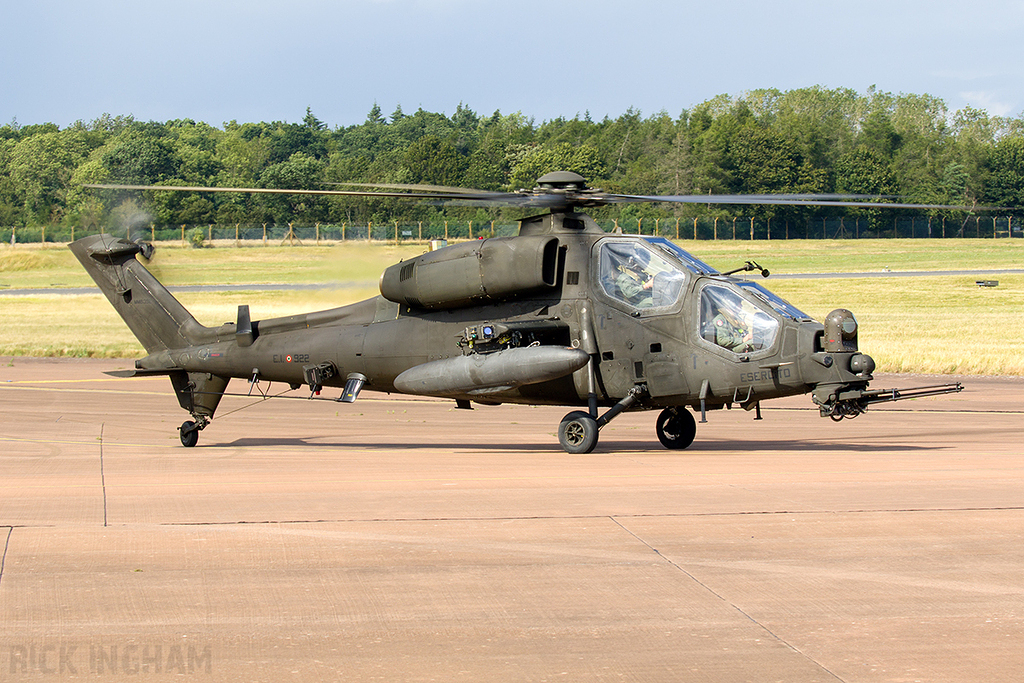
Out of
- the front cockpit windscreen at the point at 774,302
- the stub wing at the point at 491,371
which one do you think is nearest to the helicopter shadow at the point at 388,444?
the stub wing at the point at 491,371

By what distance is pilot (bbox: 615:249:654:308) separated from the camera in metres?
14.0

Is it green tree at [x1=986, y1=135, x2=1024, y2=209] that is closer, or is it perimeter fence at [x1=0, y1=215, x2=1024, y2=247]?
perimeter fence at [x1=0, y1=215, x2=1024, y2=247]

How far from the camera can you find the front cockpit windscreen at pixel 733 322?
13266 millimetres

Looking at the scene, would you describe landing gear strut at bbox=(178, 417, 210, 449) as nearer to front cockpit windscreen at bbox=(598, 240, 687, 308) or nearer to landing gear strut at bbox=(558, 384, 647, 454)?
landing gear strut at bbox=(558, 384, 647, 454)

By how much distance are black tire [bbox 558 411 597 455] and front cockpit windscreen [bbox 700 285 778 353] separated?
6.23 feet

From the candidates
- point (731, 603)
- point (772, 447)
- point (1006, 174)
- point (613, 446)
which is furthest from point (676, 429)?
point (1006, 174)

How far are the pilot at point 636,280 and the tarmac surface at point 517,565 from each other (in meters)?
2.06

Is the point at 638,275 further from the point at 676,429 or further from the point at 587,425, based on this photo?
the point at 676,429

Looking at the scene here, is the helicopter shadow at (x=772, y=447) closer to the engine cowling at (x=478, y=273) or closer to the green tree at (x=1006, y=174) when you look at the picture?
the engine cowling at (x=478, y=273)

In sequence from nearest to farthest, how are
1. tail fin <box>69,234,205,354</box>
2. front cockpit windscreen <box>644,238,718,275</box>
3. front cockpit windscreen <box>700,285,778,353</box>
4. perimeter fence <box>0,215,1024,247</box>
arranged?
front cockpit windscreen <box>700,285,778,353</box>
front cockpit windscreen <box>644,238,718,275</box>
tail fin <box>69,234,205,354</box>
perimeter fence <box>0,215,1024,247</box>

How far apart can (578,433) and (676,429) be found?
1684mm

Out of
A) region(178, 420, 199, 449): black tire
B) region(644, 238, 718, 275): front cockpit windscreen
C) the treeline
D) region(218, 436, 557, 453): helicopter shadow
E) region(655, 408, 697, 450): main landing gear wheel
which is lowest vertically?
region(218, 436, 557, 453): helicopter shadow

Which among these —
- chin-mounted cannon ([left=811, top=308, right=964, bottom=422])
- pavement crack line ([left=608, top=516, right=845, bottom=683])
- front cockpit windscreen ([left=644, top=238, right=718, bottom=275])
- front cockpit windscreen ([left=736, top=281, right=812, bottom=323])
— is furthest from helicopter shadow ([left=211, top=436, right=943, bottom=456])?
pavement crack line ([left=608, top=516, right=845, bottom=683])

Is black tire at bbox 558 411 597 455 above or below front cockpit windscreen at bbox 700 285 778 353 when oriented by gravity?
below
